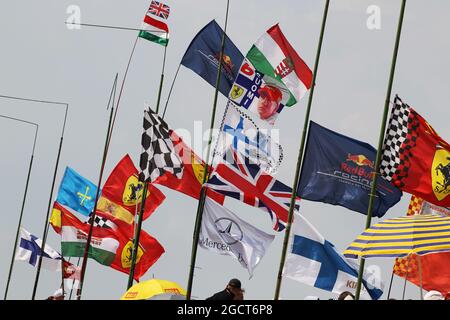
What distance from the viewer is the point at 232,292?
49.1 feet

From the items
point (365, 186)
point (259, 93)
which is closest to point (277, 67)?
point (259, 93)

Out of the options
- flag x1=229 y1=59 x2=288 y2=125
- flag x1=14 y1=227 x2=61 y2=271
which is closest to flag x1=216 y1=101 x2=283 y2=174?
flag x1=229 y1=59 x2=288 y2=125

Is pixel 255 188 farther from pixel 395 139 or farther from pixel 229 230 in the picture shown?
pixel 395 139

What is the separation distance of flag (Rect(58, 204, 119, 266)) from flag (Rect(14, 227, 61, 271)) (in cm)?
292

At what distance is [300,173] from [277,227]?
9.58 feet

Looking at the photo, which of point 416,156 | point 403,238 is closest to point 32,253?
point 416,156

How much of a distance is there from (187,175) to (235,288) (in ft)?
41.5

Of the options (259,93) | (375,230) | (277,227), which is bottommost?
(375,230)

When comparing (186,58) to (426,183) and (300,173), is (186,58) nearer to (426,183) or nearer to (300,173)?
(300,173)

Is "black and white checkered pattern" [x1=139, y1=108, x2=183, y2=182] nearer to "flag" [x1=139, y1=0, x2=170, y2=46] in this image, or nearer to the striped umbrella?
"flag" [x1=139, y1=0, x2=170, y2=46]

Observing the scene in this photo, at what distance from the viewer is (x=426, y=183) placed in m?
22.7

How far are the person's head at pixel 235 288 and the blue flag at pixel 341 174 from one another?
354 inches

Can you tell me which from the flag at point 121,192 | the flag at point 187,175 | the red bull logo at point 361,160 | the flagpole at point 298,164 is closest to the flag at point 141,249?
the flag at point 121,192

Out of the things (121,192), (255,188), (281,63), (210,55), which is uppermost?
(210,55)
